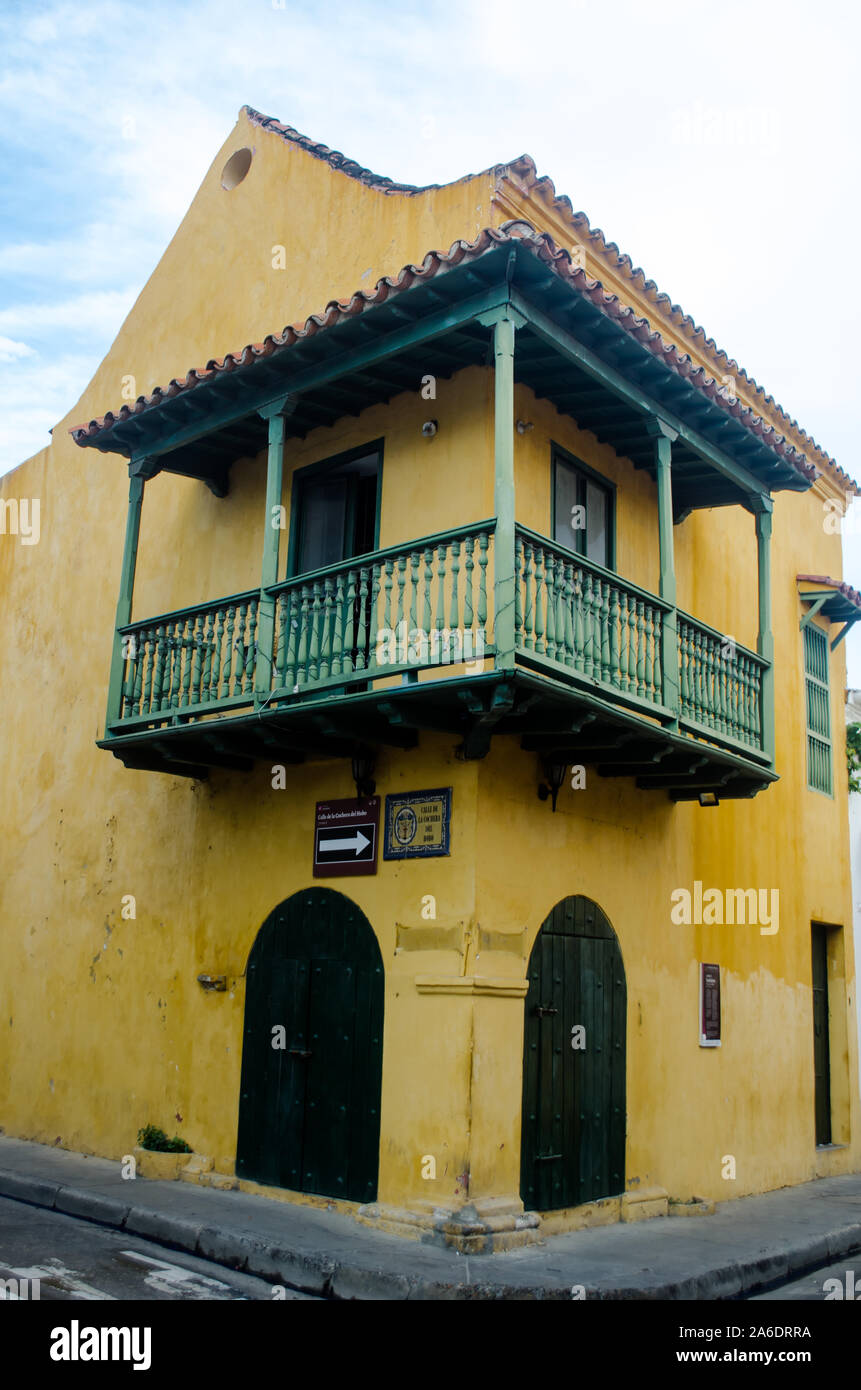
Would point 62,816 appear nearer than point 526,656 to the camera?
No

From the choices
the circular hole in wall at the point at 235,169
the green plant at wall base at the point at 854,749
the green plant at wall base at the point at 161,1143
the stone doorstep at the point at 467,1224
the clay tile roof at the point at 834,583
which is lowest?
the stone doorstep at the point at 467,1224

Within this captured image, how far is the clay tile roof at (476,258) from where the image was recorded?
780 cm

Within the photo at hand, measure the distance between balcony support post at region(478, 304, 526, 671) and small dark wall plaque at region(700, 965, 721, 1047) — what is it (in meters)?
5.02

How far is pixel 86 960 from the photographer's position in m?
11.8

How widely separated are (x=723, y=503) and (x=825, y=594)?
10.2ft

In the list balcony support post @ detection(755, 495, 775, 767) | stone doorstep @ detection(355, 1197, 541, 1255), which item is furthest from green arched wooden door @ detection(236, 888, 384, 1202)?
balcony support post @ detection(755, 495, 775, 767)

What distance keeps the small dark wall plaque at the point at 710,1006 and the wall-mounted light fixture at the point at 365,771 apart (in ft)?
12.9

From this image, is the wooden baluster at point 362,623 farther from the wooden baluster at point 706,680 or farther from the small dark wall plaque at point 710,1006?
the small dark wall plaque at point 710,1006

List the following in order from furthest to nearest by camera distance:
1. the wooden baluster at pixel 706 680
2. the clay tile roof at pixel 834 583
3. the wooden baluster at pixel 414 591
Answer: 1. the clay tile roof at pixel 834 583
2. the wooden baluster at pixel 706 680
3. the wooden baluster at pixel 414 591

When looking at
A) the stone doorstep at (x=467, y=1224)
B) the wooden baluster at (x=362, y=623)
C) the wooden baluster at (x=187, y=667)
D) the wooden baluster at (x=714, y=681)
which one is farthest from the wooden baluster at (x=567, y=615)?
the stone doorstep at (x=467, y=1224)

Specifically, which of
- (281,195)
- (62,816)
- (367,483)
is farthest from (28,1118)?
(281,195)

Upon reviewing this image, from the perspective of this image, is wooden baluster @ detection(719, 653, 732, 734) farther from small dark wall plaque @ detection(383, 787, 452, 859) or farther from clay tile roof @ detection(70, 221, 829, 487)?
small dark wall plaque @ detection(383, 787, 452, 859)

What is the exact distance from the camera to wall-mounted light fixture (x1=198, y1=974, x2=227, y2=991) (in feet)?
33.6

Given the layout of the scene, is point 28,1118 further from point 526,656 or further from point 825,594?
point 825,594
